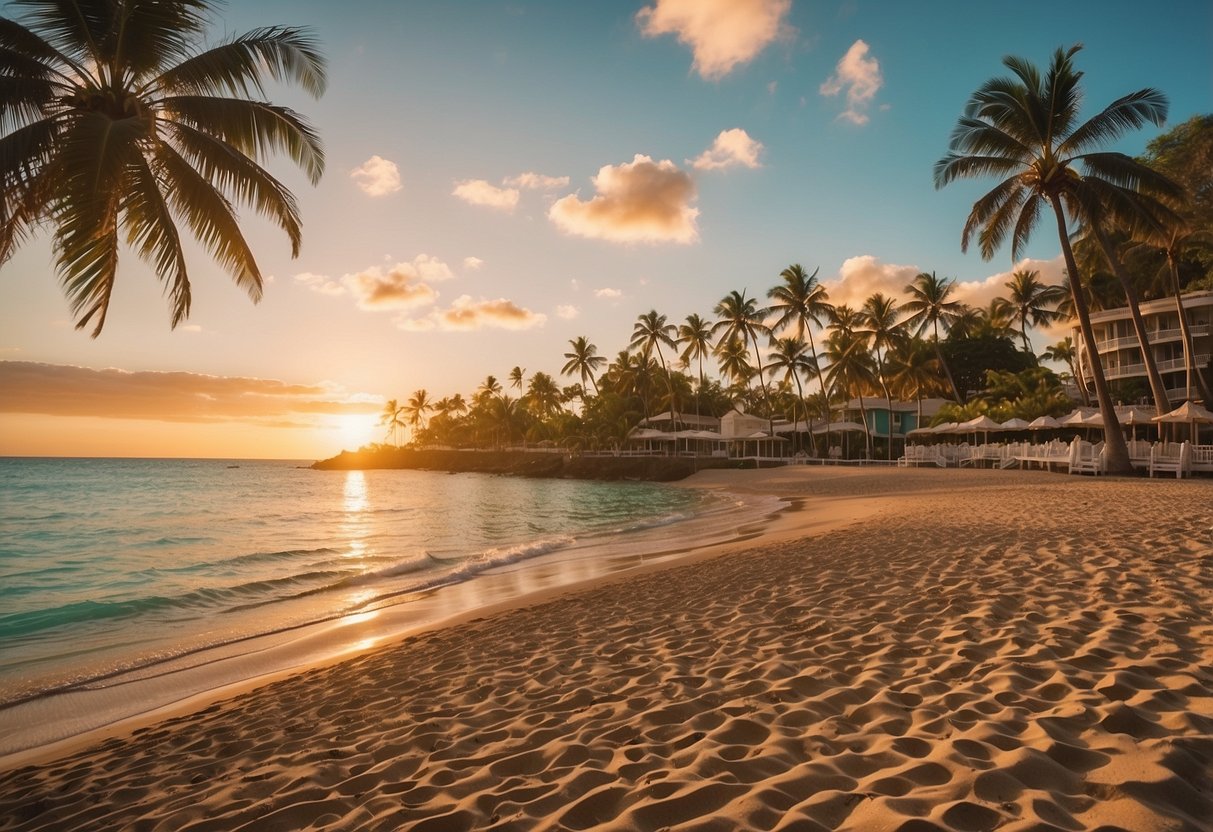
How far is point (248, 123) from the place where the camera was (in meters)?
8.80

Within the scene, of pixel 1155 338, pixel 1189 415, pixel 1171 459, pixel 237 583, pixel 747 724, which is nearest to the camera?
pixel 747 724

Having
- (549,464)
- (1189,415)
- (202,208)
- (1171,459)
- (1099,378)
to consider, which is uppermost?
(202,208)

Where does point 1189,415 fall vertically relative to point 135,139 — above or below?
below

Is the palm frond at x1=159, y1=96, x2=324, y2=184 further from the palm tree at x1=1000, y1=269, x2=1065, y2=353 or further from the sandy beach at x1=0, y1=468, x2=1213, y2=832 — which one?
the palm tree at x1=1000, y1=269, x2=1065, y2=353

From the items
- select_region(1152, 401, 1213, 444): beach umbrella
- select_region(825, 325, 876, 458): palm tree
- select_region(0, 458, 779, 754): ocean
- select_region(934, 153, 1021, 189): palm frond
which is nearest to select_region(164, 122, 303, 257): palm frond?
select_region(0, 458, 779, 754): ocean

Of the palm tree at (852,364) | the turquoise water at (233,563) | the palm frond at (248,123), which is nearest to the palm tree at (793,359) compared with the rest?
the palm tree at (852,364)

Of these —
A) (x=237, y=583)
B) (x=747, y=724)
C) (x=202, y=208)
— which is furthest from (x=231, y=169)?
(x=747, y=724)

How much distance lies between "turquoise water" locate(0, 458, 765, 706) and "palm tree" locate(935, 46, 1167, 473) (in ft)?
40.2

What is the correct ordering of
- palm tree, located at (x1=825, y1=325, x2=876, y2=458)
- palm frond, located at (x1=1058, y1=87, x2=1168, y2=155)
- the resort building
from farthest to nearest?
palm tree, located at (x1=825, y1=325, x2=876, y2=458), the resort building, palm frond, located at (x1=1058, y1=87, x2=1168, y2=155)

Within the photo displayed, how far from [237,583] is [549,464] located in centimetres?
4806

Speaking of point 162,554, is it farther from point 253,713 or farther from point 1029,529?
point 1029,529

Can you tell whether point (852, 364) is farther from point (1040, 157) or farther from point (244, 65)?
point (244, 65)

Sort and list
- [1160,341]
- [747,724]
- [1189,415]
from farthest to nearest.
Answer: [1160,341]
[1189,415]
[747,724]

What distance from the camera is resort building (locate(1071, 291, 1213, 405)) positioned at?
34.6 metres
